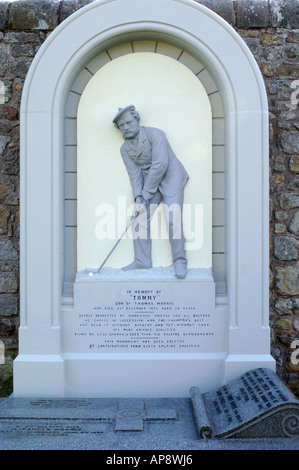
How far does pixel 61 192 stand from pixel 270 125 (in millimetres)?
2435

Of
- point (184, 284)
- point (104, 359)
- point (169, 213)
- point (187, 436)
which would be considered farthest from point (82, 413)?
point (169, 213)

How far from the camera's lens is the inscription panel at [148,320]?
4.93 m

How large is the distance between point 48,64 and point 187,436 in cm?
383

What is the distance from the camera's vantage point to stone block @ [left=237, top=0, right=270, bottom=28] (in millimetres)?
5254

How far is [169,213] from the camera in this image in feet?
16.4

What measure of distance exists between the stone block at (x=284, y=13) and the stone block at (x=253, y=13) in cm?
7

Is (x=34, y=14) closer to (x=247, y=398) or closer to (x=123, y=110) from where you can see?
(x=123, y=110)

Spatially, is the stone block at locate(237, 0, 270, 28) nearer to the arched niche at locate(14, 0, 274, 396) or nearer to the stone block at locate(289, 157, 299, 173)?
the arched niche at locate(14, 0, 274, 396)

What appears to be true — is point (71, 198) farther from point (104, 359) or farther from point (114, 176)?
point (104, 359)

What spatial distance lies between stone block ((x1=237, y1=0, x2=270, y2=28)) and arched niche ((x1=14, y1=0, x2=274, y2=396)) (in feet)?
1.75

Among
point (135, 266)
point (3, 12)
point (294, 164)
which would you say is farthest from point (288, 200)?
point (3, 12)

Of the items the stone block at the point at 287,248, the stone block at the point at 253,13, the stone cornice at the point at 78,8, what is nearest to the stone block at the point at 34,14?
the stone cornice at the point at 78,8

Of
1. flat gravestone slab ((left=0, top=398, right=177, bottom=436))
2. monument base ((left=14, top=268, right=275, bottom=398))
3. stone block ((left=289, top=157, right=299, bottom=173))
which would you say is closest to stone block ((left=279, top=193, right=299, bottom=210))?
stone block ((left=289, top=157, right=299, bottom=173))

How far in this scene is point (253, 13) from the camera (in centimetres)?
526
